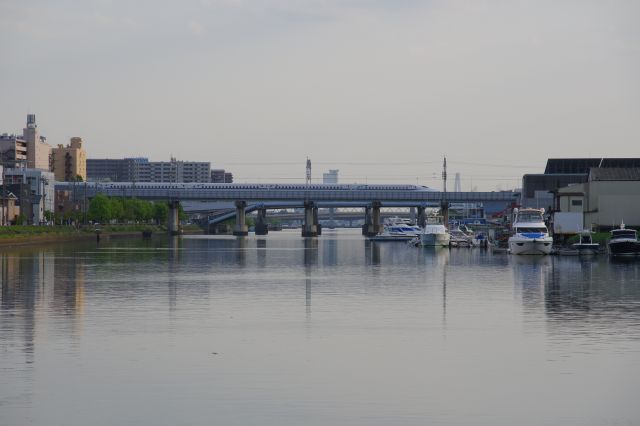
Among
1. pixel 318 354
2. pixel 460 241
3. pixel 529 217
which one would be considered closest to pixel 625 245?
pixel 529 217

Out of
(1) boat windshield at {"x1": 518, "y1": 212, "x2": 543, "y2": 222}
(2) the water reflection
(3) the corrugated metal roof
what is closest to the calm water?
(2) the water reflection

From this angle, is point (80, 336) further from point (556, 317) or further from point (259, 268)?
point (259, 268)

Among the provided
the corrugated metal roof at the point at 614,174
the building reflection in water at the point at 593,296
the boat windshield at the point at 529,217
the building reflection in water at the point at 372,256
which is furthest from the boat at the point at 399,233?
the building reflection in water at the point at 593,296

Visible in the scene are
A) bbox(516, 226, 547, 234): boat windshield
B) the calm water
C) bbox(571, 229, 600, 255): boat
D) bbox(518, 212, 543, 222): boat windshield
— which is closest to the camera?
the calm water

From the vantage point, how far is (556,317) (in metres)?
40.3

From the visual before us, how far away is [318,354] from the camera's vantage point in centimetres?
3016

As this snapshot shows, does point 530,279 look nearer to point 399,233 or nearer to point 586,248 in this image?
point 586,248

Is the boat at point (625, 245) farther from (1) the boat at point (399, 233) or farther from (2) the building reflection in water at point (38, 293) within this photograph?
(1) the boat at point (399, 233)

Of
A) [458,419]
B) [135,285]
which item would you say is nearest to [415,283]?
[135,285]

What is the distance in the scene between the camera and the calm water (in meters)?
22.4

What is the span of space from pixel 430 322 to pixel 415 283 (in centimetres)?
2320

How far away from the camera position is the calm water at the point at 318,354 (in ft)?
73.4

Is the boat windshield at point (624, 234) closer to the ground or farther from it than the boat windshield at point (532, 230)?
closer to the ground

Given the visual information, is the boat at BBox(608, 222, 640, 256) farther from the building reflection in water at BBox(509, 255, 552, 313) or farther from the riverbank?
the riverbank
